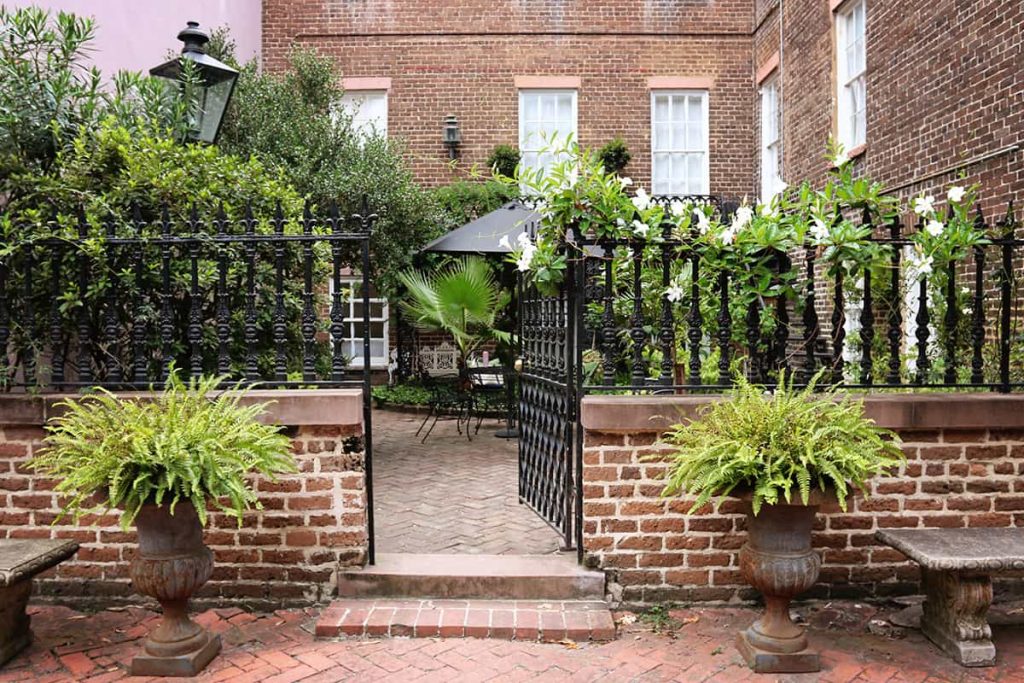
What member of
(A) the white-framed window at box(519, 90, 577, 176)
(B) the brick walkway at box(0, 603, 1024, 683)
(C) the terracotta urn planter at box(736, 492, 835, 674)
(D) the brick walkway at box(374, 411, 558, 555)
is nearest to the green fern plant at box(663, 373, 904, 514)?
(C) the terracotta urn planter at box(736, 492, 835, 674)

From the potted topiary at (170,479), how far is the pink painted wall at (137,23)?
3.43 metres

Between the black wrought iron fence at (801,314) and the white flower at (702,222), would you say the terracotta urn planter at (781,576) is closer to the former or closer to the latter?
the black wrought iron fence at (801,314)

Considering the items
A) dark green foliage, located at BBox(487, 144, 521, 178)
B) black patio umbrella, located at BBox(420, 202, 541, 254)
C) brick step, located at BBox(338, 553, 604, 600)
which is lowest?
brick step, located at BBox(338, 553, 604, 600)

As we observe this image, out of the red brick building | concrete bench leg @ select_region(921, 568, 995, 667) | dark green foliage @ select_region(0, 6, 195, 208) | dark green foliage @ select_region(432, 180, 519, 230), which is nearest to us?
concrete bench leg @ select_region(921, 568, 995, 667)

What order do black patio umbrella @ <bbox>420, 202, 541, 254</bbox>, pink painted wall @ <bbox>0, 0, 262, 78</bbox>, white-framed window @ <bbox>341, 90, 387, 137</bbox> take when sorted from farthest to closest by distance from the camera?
white-framed window @ <bbox>341, 90, 387, 137</bbox>, black patio umbrella @ <bbox>420, 202, 541, 254</bbox>, pink painted wall @ <bbox>0, 0, 262, 78</bbox>

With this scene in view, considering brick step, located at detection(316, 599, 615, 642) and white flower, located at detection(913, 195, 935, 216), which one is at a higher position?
white flower, located at detection(913, 195, 935, 216)

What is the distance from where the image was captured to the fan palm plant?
9117mm

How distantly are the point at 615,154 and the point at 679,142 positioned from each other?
4.29 ft

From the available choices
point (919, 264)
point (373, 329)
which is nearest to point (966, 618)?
point (919, 264)

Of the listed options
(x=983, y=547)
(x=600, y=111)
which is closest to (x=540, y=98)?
(x=600, y=111)

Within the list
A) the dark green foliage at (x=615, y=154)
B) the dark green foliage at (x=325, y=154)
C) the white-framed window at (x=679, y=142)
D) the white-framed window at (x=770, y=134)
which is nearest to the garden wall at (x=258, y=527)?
the dark green foliage at (x=325, y=154)

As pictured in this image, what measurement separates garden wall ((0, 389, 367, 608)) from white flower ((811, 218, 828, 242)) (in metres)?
2.43

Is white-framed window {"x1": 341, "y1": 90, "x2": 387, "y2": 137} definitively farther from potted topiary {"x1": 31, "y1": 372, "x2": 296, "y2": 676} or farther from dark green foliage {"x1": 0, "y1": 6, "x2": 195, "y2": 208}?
potted topiary {"x1": 31, "y1": 372, "x2": 296, "y2": 676}

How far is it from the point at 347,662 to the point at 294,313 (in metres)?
2.35
